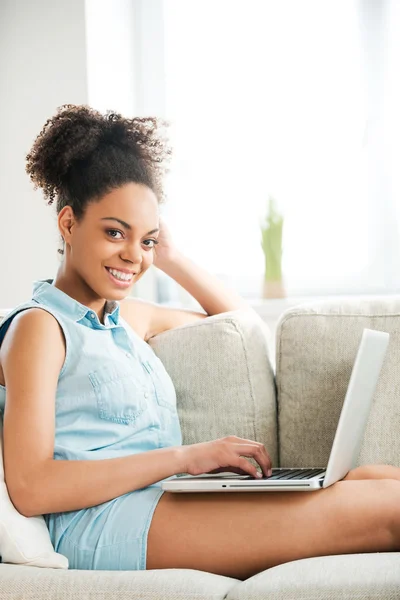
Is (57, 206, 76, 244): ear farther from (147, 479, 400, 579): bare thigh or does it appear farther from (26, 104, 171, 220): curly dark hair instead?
(147, 479, 400, 579): bare thigh

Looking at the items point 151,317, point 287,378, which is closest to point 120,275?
point 151,317

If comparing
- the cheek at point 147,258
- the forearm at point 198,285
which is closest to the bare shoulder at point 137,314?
the forearm at point 198,285

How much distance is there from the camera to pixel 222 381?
188 cm

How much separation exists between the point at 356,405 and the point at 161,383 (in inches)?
18.8

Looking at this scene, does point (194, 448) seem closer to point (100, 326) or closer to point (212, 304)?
point (100, 326)

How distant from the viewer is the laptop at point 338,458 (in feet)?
4.50

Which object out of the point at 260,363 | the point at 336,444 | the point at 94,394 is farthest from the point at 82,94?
the point at 336,444

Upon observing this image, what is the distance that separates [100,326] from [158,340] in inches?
11.9

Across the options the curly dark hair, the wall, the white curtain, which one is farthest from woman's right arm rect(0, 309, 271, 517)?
the white curtain

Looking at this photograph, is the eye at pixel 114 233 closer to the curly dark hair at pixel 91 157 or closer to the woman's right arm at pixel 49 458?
the curly dark hair at pixel 91 157

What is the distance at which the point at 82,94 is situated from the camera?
321 centimetres

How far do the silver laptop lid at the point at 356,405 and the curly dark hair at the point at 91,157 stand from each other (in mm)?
570

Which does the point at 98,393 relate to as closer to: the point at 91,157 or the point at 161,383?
the point at 161,383

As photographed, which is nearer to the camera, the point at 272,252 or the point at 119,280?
the point at 119,280
